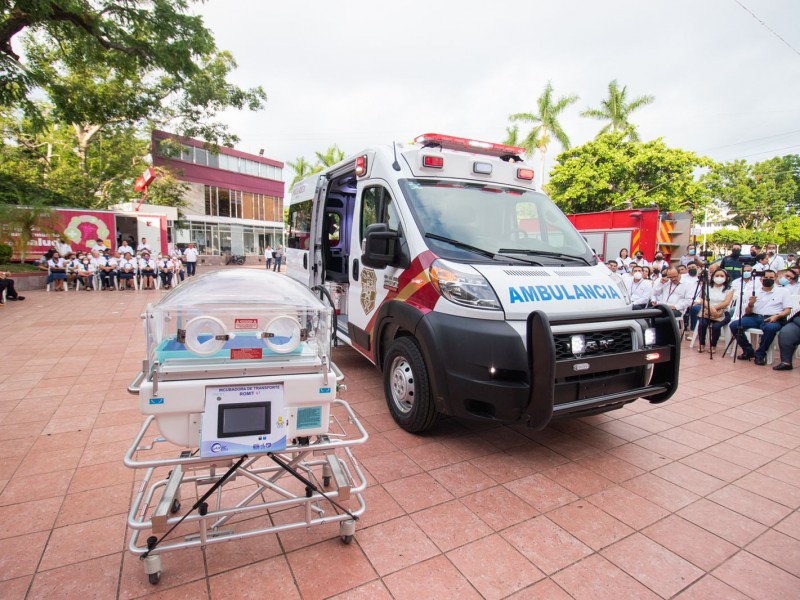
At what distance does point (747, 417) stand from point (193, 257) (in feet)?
63.4

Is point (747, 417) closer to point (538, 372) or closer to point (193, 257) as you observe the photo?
point (538, 372)

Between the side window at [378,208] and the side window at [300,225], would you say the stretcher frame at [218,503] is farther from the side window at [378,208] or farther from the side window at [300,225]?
the side window at [300,225]

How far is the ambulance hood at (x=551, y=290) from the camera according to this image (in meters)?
3.17

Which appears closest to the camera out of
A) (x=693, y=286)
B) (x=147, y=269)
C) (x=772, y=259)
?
(x=693, y=286)

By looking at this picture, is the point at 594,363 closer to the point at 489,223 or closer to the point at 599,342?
the point at 599,342

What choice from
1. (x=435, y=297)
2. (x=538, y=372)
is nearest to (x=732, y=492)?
(x=538, y=372)

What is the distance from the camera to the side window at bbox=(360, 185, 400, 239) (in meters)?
4.03

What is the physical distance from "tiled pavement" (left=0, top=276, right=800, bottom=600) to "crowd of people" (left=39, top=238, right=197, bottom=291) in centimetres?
1161

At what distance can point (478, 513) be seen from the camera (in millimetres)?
2711

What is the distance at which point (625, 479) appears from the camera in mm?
3166

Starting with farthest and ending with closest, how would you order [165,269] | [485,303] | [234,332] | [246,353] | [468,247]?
[165,269] → [468,247] → [485,303] → [234,332] → [246,353]

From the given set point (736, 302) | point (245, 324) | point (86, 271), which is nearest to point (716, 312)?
point (736, 302)

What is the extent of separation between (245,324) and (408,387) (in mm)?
1748

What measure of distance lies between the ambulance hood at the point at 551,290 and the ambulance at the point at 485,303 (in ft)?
0.03
